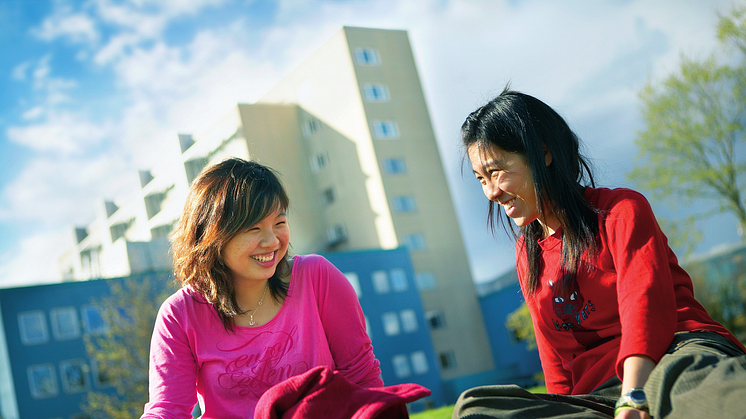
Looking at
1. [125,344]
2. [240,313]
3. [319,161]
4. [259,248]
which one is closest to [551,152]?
[259,248]

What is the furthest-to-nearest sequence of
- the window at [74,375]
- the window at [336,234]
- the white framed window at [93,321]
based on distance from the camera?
the window at [336,234] < the white framed window at [93,321] < the window at [74,375]

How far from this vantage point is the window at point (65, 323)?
26875 millimetres

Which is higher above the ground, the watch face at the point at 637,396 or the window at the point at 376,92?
the window at the point at 376,92

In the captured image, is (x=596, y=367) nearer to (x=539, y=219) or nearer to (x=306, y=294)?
(x=539, y=219)

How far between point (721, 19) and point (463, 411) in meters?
19.0

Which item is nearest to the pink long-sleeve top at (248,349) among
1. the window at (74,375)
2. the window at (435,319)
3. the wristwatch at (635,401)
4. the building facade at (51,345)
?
the wristwatch at (635,401)

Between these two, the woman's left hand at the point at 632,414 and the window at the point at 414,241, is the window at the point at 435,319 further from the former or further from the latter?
the woman's left hand at the point at 632,414

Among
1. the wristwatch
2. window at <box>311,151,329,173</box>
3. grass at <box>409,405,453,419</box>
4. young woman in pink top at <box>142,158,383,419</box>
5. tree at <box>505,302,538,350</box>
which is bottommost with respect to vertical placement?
tree at <box>505,302,538,350</box>

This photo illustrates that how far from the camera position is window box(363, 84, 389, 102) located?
36191 mm

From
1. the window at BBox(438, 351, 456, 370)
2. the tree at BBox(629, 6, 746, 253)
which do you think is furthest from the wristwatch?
the window at BBox(438, 351, 456, 370)

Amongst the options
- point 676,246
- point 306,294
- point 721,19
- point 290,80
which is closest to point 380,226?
point 290,80

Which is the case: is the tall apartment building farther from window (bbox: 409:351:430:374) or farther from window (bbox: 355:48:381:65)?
window (bbox: 409:351:430:374)

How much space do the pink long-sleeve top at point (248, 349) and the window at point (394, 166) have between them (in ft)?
109

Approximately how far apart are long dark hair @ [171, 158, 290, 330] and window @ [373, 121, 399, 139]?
110 feet
